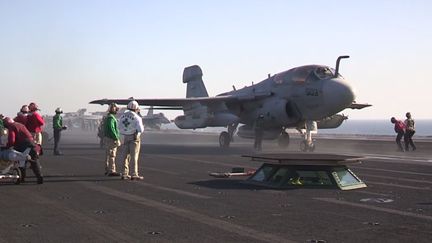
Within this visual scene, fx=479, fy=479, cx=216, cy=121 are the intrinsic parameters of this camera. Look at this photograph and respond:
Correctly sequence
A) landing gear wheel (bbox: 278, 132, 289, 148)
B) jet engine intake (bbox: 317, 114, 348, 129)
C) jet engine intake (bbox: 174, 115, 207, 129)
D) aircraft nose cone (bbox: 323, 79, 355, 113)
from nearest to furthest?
aircraft nose cone (bbox: 323, 79, 355, 113) → jet engine intake (bbox: 317, 114, 348, 129) → landing gear wheel (bbox: 278, 132, 289, 148) → jet engine intake (bbox: 174, 115, 207, 129)

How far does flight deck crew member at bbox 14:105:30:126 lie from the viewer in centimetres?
A: 1507

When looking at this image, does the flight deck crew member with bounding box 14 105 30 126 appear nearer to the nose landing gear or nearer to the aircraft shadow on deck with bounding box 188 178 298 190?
the aircraft shadow on deck with bounding box 188 178 298 190

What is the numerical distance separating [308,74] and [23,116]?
13090 mm

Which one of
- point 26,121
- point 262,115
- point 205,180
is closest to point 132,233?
point 205,180

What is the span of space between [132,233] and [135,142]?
6.60 meters

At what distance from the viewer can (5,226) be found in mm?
6469

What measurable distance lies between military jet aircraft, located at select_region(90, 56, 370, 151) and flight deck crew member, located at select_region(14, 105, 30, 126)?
12277 mm

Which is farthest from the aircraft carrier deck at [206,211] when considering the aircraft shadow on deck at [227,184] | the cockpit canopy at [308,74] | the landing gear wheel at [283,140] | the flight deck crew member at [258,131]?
the landing gear wheel at [283,140]

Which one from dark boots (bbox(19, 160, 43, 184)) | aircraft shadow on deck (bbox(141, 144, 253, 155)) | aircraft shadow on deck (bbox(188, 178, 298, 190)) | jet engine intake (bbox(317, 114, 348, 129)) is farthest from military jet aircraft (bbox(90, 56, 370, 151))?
dark boots (bbox(19, 160, 43, 184))

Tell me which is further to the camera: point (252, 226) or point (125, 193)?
point (125, 193)

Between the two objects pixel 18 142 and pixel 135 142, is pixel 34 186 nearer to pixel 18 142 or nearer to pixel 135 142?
pixel 18 142

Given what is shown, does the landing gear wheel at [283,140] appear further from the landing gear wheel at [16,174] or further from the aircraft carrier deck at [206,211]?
the landing gear wheel at [16,174]

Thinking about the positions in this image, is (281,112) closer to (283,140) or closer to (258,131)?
(258,131)

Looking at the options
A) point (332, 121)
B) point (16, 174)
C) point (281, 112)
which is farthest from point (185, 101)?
point (16, 174)
